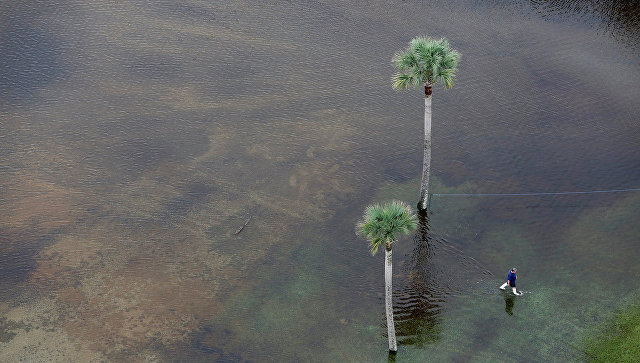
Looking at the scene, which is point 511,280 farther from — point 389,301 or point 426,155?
point 426,155

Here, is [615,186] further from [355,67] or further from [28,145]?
[28,145]

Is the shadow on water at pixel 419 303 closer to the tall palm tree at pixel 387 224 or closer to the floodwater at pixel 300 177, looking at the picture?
the floodwater at pixel 300 177

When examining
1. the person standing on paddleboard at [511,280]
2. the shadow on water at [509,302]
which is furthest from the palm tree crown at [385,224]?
the shadow on water at [509,302]

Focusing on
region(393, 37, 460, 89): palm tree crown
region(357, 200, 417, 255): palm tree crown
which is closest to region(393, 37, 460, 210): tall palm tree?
region(393, 37, 460, 89): palm tree crown

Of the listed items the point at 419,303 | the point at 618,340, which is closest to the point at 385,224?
the point at 419,303

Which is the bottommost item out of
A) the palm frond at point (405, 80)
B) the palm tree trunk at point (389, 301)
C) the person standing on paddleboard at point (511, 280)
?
the palm tree trunk at point (389, 301)

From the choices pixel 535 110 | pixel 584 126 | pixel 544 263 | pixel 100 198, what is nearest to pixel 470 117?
pixel 535 110
